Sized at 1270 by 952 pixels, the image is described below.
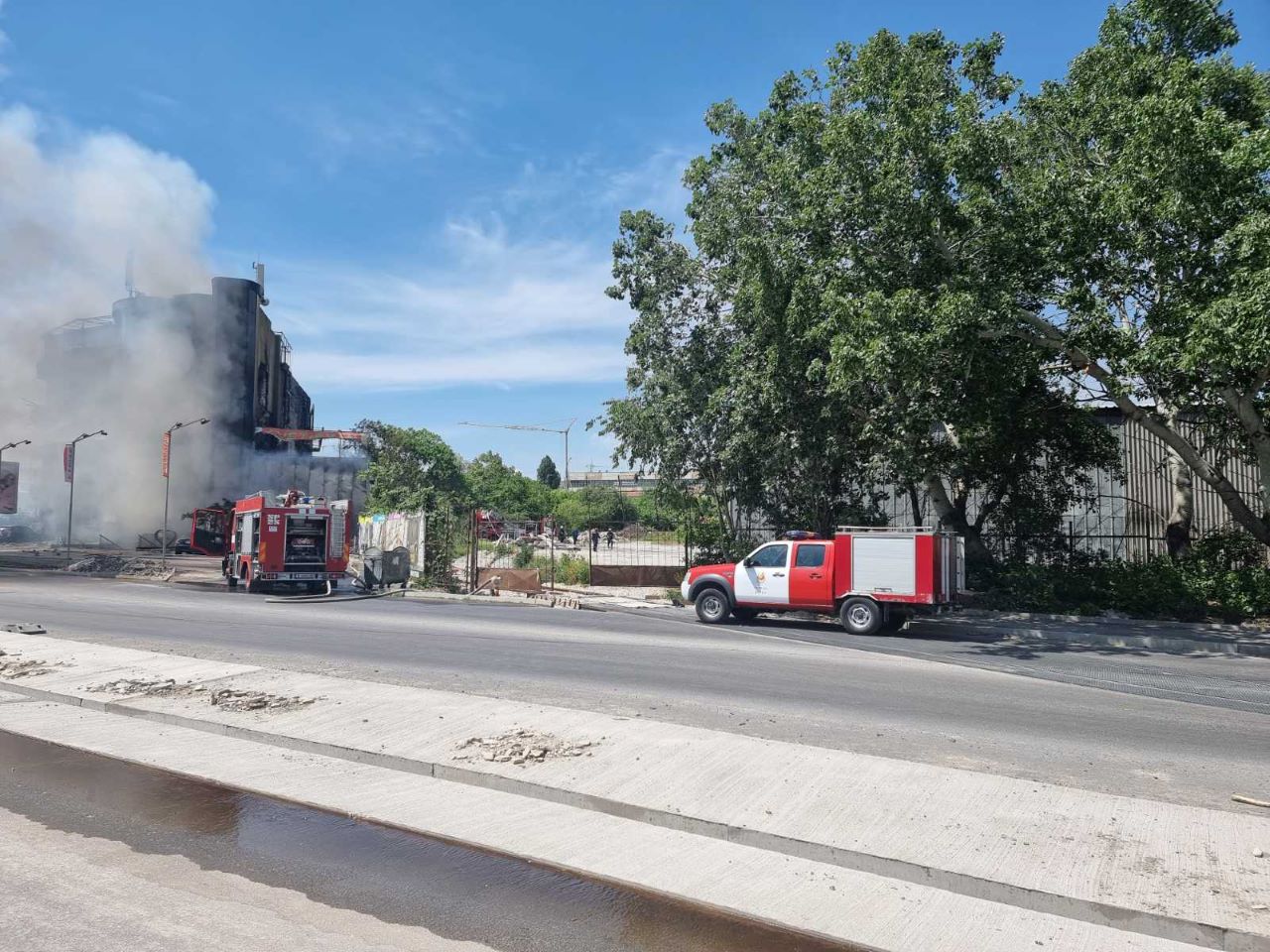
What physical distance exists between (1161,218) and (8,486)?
68.8m

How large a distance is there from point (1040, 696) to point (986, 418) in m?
10.3

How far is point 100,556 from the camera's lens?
38.6m

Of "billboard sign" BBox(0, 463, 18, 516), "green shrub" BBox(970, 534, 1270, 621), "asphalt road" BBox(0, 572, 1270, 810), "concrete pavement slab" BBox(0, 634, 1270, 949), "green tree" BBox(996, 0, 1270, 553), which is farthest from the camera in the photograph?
"billboard sign" BBox(0, 463, 18, 516)

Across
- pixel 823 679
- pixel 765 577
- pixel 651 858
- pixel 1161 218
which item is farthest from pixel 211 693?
pixel 1161 218

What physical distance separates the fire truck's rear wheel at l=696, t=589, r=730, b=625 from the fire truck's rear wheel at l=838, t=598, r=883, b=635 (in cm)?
251

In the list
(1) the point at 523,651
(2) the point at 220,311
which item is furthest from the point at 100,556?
(1) the point at 523,651

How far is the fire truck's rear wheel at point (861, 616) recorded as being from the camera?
1723cm

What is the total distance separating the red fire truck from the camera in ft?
87.0

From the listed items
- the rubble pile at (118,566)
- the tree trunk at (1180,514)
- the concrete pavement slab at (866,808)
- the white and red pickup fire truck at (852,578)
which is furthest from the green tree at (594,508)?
the concrete pavement slab at (866,808)

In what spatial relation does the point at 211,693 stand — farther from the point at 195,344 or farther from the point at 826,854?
the point at 195,344

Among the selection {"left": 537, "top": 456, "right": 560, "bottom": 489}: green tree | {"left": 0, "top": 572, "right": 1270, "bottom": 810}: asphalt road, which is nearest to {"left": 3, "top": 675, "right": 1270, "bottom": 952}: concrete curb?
{"left": 0, "top": 572, "right": 1270, "bottom": 810}: asphalt road

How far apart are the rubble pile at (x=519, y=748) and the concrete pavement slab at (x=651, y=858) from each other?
450mm

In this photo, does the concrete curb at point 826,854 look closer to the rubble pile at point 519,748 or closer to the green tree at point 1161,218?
the rubble pile at point 519,748

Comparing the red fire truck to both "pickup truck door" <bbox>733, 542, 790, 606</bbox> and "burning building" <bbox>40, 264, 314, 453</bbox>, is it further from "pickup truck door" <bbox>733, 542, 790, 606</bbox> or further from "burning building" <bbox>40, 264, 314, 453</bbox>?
"burning building" <bbox>40, 264, 314, 453</bbox>
